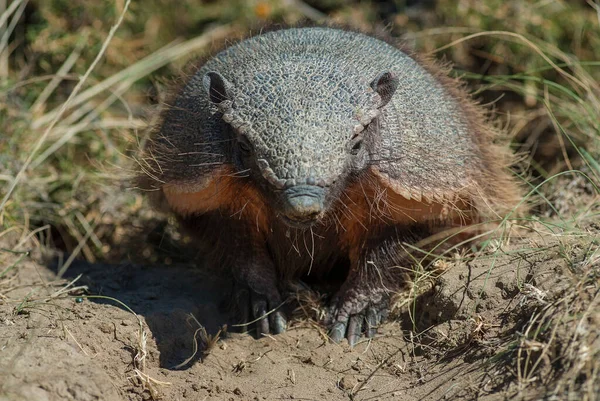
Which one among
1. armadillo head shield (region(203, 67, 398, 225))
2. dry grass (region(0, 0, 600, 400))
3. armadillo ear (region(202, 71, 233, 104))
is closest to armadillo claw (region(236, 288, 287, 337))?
dry grass (region(0, 0, 600, 400))

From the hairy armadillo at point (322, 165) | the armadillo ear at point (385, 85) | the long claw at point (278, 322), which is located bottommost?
the long claw at point (278, 322)

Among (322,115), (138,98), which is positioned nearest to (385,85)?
(322,115)

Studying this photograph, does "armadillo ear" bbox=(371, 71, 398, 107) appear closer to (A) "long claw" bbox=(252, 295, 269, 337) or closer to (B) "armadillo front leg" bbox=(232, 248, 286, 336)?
(B) "armadillo front leg" bbox=(232, 248, 286, 336)

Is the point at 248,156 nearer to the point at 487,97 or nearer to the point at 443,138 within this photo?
the point at 443,138

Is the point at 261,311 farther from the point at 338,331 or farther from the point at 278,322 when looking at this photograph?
the point at 338,331

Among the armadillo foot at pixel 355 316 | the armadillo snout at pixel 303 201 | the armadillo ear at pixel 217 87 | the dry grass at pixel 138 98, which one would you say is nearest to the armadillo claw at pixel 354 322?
the armadillo foot at pixel 355 316

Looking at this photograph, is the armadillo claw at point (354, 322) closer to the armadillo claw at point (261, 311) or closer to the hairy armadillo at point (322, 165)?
the hairy armadillo at point (322, 165)

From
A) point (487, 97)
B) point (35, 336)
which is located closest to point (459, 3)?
point (487, 97)
